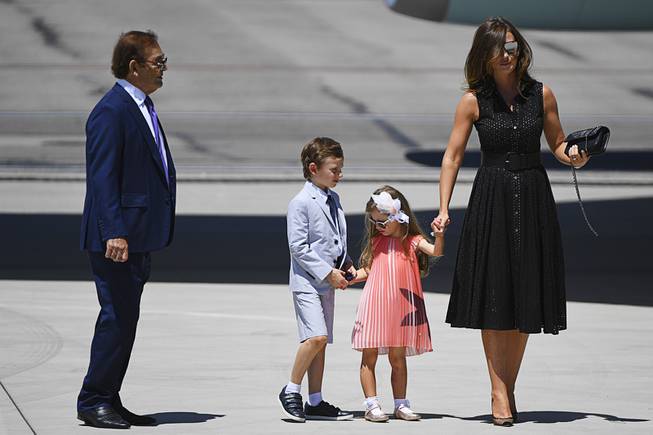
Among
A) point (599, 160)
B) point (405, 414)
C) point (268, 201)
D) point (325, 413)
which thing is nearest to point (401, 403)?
point (405, 414)

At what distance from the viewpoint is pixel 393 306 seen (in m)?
7.32

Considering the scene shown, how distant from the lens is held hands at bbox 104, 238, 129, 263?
675 centimetres

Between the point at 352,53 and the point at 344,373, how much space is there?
26.8 meters

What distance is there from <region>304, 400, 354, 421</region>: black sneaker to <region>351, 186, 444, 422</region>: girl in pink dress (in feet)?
0.55

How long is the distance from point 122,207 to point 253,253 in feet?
25.3

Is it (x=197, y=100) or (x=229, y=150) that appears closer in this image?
(x=229, y=150)

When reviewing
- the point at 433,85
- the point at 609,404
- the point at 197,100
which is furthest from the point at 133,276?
the point at 433,85

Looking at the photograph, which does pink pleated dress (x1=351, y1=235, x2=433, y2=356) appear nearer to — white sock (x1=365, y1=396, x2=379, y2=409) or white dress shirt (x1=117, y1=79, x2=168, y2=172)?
white sock (x1=365, y1=396, x2=379, y2=409)

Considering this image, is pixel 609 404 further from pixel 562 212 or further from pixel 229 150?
pixel 229 150

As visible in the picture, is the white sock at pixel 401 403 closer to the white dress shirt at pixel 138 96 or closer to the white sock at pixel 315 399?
the white sock at pixel 315 399

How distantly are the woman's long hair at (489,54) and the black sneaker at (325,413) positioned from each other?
1908mm

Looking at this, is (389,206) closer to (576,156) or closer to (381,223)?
(381,223)

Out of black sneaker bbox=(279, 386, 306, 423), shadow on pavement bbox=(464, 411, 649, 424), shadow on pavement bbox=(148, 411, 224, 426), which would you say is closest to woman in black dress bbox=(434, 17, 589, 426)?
shadow on pavement bbox=(464, 411, 649, 424)

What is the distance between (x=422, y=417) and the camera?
732 centimetres
